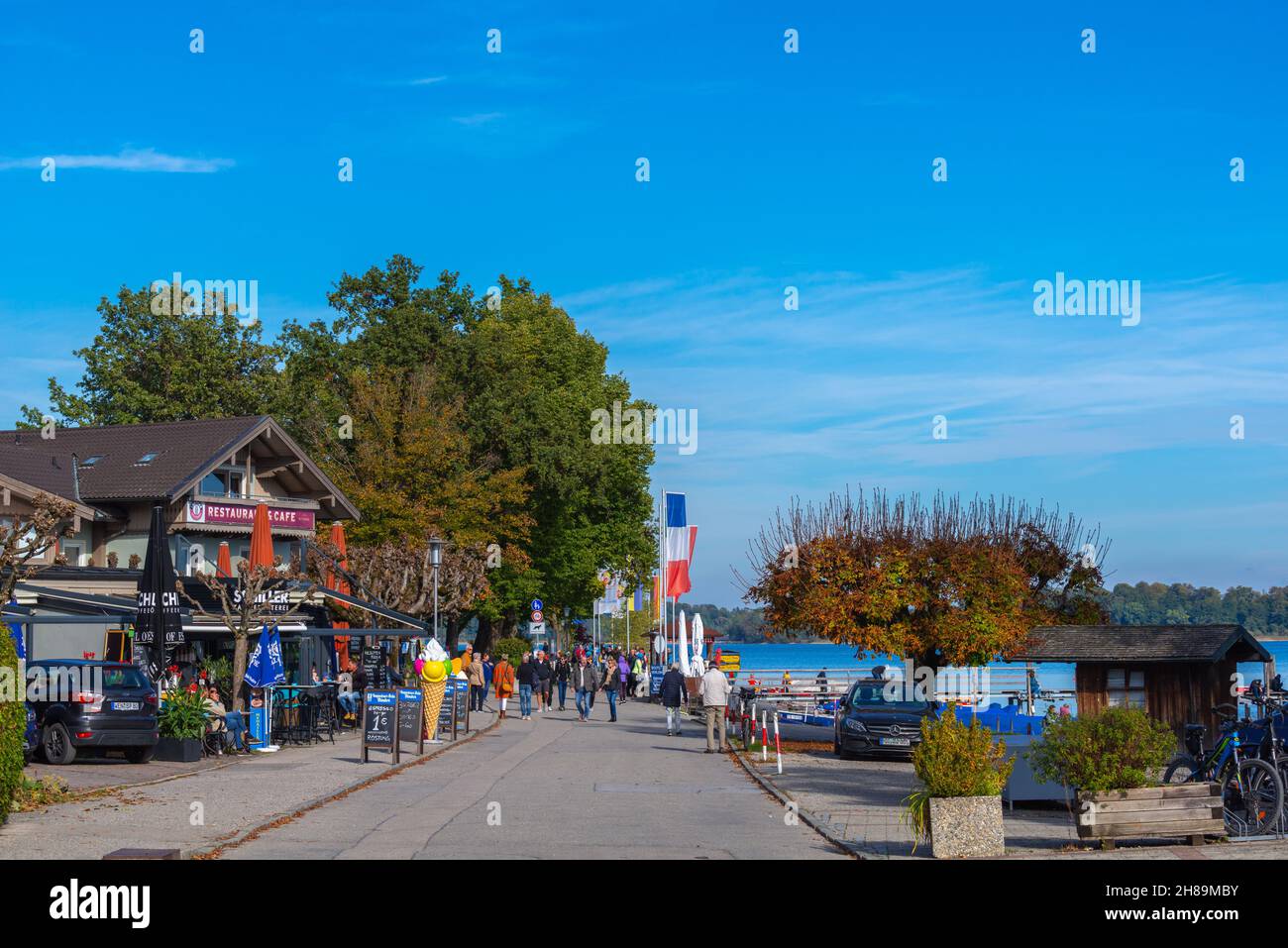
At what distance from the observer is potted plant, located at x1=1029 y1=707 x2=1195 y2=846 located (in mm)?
12906

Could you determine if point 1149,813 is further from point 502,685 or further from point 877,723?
point 502,685

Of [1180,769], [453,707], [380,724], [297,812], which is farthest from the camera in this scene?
[453,707]

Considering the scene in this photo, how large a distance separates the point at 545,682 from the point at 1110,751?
3613 cm

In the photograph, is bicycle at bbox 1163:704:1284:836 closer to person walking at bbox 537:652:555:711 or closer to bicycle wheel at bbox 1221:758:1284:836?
bicycle wheel at bbox 1221:758:1284:836

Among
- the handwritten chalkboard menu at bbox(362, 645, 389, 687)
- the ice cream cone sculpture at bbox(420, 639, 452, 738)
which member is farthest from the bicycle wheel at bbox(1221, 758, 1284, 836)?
the handwritten chalkboard menu at bbox(362, 645, 389, 687)

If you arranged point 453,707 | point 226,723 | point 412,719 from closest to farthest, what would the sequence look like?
point 226,723, point 412,719, point 453,707

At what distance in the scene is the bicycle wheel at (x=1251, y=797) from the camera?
13.8 meters

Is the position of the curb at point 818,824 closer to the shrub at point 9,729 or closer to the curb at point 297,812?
the curb at point 297,812

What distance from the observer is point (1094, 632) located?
1075 inches

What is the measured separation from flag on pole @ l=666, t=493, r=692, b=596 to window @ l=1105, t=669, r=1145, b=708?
933 inches

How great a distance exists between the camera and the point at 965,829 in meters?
12.7

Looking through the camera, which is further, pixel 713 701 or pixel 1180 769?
pixel 713 701

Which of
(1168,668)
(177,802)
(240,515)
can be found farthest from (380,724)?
(240,515)
